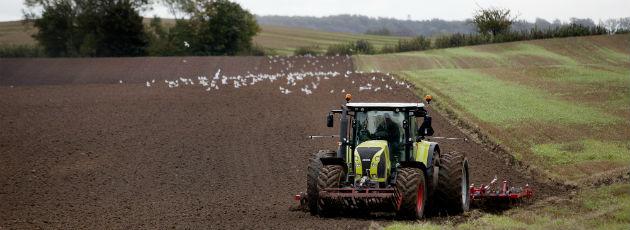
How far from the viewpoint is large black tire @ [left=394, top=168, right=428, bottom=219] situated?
16562 millimetres

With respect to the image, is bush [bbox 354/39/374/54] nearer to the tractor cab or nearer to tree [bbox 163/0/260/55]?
tree [bbox 163/0/260/55]

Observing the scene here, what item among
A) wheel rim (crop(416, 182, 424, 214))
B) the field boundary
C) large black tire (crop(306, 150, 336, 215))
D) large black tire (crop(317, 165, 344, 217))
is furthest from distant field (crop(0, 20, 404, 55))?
wheel rim (crop(416, 182, 424, 214))

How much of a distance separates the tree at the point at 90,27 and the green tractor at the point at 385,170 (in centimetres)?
6476

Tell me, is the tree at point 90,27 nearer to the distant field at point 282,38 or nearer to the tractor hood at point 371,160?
the distant field at point 282,38

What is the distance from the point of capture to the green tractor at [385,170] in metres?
16.7

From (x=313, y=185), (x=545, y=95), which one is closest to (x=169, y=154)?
(x=313, y=185)

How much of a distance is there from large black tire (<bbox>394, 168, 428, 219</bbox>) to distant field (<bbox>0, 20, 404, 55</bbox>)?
6998 centimetres

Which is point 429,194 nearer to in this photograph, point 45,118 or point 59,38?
point 45,118

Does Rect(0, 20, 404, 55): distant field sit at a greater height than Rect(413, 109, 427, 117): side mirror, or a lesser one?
lesser

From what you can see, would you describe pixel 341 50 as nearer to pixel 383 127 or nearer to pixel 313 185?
pixel 383 127

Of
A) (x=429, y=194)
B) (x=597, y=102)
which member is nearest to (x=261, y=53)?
(x=597, y=102)

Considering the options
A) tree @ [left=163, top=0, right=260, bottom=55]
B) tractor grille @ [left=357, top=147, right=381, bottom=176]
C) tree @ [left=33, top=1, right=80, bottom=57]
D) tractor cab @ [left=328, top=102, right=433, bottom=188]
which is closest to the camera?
tractor grille @ [left=357, top=147, right=381, bottom=176]

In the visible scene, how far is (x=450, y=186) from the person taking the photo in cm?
1820

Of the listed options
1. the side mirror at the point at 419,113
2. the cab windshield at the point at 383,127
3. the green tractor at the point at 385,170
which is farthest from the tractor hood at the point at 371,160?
the side mirror at the point at 419,113
